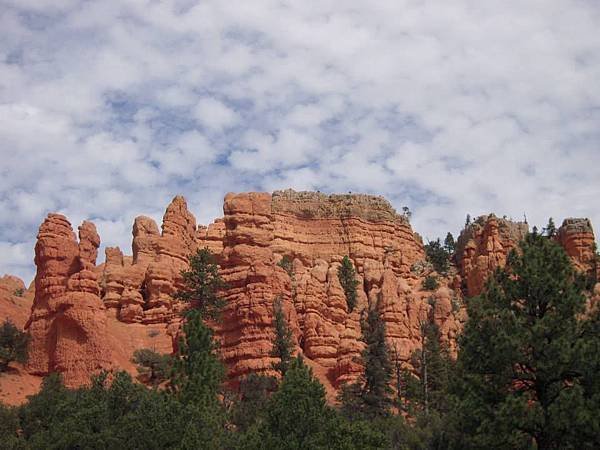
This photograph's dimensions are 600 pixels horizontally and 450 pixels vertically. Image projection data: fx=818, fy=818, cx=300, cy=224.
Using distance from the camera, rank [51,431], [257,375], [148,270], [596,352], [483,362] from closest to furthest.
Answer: [596,352]
[483,362]
[51,431]
[257,375]
[148,270]

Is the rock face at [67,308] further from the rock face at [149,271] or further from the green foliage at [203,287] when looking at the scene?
the green foliage at [203,287]

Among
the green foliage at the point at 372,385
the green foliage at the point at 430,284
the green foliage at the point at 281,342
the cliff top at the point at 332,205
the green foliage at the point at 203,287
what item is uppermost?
the cliff top at the point at 332,205

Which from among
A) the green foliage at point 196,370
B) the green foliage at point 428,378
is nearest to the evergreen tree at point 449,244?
the green foliage at point 428,378

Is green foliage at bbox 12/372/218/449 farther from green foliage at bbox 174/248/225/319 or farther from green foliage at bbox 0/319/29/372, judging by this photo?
green foliage at bbox 174/248/225/319

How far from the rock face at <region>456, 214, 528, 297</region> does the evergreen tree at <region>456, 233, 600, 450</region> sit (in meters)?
43.0

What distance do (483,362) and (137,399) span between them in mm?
16511

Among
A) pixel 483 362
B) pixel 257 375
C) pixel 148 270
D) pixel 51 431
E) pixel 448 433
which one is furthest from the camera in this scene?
pixel 148 270

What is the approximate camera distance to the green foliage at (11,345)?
52056mm

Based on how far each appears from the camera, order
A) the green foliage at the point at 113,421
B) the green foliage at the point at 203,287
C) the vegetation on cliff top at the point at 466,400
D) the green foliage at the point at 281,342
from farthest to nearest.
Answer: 1. the green foliage at the point at 203,287
2. the green foliage at the point at 281,342
3. the green foliage at the point at 113,421
4. the vegetation on cliff top at the point at 466,400

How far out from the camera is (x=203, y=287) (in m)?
58.4

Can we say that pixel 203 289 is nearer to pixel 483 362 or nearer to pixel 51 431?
pixel 51 431

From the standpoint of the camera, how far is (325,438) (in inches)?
1142

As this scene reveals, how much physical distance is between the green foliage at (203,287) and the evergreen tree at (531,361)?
31.8 metres

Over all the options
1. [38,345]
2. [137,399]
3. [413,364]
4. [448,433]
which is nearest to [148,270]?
[38,345]
